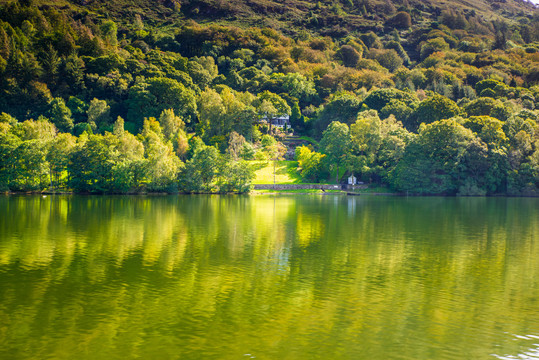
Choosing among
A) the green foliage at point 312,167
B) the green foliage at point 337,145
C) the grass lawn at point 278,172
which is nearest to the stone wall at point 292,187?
the grass lawn at point 278,172

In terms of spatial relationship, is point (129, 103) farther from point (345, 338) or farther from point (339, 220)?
point (345, 338)

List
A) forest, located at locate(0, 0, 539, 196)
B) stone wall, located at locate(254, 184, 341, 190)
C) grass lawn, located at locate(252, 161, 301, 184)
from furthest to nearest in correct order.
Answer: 1. grass lawn, located at locate(252, 161, 301, 184)
2. stone wall, located at locate(254, 184, 341, 190)
3. forest, located at locate(0, 0, 539, 196)

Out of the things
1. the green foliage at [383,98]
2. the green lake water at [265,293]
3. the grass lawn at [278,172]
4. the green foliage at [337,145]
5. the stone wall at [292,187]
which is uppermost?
the green foliage at [383,98]

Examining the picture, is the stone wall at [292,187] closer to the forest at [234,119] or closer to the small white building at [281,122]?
A: the forest at [234,119]

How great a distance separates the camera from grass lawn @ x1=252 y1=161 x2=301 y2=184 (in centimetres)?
8856

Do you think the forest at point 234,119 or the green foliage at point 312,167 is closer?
the forest at point 234,119

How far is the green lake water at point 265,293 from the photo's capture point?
43.5 ft

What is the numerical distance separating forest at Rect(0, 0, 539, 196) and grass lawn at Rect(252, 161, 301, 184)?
1.60 meters

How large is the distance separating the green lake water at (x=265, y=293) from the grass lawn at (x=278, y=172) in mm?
52947

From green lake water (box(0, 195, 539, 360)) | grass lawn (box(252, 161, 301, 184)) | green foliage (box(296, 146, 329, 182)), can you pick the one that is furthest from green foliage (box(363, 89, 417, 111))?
green lake water (box(0, 195, 539, 360))

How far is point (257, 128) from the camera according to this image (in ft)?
356

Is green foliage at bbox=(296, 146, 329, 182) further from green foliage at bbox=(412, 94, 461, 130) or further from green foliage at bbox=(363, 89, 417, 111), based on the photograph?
green foliage at bbox=(363, 89, 417, 111)

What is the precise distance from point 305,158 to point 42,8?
126 metres

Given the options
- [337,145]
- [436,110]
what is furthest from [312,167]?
[436,110]
